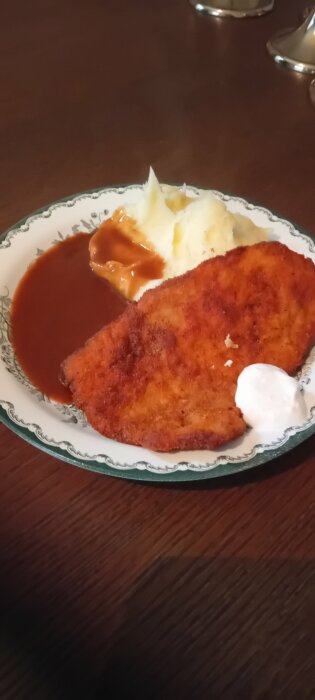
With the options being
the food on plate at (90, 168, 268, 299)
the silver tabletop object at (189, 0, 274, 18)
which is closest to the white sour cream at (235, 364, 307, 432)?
Result: the food on plate at (90, 168, 268, 299)

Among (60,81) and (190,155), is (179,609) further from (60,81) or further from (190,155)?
(60,81)

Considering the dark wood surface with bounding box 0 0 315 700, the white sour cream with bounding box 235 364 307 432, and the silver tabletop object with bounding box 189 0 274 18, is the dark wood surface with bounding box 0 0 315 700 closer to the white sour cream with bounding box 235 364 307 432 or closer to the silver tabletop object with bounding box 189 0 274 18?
the white sour cream with bounding box 235 364 307 432

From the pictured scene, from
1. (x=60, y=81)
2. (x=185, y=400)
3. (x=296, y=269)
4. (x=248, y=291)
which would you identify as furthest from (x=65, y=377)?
(x=60, y=81)

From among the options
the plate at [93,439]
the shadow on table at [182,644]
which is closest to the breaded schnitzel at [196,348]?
the plate at [93,439]

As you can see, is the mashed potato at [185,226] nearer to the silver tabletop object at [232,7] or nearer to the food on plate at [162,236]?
the food on plate at [162,236]

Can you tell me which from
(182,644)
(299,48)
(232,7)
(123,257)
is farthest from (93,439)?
(232,7)
